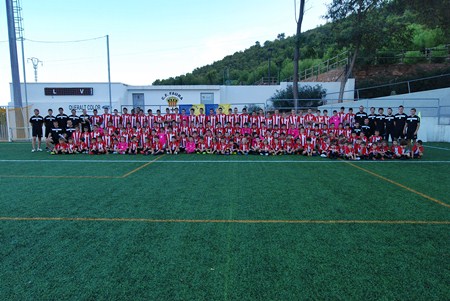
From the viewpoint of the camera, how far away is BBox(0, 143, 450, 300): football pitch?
9.05 ft

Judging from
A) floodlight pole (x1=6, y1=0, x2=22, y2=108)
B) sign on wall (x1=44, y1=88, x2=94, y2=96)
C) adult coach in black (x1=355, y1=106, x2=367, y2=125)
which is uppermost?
floodlight pole (x1=6, y1=0, x2=22, y2=108)

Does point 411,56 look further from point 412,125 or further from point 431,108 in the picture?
point 412,125

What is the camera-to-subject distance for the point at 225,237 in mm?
3834

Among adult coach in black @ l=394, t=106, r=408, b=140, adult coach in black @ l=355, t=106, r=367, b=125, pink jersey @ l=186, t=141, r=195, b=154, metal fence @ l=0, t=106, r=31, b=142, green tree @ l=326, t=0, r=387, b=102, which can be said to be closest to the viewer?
adult coach in black @ l=394, t=106, r=408, b=140

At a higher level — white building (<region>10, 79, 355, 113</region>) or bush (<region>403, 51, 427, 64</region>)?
bush (<region>403, 51, 427, 64</region>)

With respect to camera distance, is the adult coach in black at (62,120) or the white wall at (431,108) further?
the white wall at (431,108)

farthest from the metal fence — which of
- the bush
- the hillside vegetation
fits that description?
the bush

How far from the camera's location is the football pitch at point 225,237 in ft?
9.05

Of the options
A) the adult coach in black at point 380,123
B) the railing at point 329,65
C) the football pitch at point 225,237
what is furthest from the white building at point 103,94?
the football pitch at point 225,237

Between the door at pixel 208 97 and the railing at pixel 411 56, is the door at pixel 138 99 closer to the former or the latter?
the door at pixel 208 97

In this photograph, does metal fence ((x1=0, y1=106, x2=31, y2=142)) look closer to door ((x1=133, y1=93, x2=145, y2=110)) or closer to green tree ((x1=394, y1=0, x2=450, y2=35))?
door ((x1=133, y1=93, x2=145, y2=110))

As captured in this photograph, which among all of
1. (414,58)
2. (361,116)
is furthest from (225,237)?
(414,58)

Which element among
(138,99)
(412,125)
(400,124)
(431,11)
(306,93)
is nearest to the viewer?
(412,125)

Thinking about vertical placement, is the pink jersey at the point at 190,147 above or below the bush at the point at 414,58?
below
